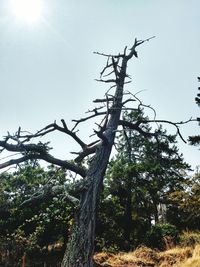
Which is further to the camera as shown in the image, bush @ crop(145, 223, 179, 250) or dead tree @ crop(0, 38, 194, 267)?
bush @ crop(145, 223, 179, 250)

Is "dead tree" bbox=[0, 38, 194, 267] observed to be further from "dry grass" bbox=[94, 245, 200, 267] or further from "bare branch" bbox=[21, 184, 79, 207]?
"dry grass" bbox=[94, 245, 200, 267]

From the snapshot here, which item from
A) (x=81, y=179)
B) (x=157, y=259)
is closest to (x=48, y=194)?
(x=81, y=179)

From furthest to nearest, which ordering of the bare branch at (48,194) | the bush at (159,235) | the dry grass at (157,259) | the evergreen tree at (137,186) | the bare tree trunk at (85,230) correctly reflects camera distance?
the evergreen tree at (137,186) → the bush at (159,235) → the dry grass at (157,259) → the bare branch at (48,194) → the bare tree trunk at (85,230)

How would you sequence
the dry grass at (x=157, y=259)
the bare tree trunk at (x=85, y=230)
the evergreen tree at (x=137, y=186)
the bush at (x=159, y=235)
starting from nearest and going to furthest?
the bare tree trunk at (x=85, y=230) < the dry grass at (x=157, y=259) < the bush at (x=159, y=235) < the evergreen tree at (x=137, y=186)

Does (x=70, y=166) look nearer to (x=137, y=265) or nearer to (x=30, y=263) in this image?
(x=137, y=265)

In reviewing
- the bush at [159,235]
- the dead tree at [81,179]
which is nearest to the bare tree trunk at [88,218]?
the dead tree at [81,179]

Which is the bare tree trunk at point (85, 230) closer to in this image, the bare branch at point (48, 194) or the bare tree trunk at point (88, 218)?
the bare tree trunk at point (88, 218)

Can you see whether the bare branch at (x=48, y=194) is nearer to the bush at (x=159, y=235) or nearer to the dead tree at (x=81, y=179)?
the dead tree at (x=81, y=179)

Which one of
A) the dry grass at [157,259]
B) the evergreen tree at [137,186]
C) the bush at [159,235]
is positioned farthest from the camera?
the evergreen tree at [137,186]

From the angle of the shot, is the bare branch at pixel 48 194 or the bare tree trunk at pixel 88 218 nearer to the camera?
the bare tree trunk at pixel 88 218

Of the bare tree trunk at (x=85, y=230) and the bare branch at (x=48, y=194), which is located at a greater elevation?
the bare branch at (x=48, y=194)

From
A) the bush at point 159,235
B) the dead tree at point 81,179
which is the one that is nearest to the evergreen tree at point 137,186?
the bush at point 159,235

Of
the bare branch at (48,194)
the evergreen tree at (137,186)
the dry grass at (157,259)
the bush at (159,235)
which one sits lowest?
the dry grass at (157,259)

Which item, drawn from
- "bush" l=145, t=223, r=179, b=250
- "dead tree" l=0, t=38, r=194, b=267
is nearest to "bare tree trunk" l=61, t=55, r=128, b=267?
"dead tree" l=0, t=38, r=194, b=267
